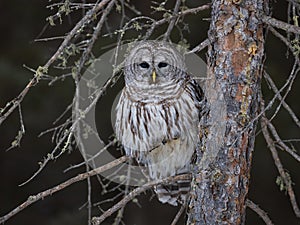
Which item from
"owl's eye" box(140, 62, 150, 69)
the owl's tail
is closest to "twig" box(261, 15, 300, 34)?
"owl's eye" box(140, 62, 150, 69)

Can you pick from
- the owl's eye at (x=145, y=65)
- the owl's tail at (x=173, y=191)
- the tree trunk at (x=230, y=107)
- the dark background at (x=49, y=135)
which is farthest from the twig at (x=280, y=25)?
the dark background at (x=49, y=135)

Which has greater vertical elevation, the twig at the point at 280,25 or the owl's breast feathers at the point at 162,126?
the twig at the point at 280,25

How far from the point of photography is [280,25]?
231 cm

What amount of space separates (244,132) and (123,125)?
0.88 meters

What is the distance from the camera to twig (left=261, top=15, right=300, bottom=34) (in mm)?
2266

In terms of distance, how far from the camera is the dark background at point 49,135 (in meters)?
4.56

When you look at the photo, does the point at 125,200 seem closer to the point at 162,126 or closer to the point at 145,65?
the point at 162,126

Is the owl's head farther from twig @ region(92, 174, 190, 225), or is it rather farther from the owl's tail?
twig @ region(92, 174, 190, 225)

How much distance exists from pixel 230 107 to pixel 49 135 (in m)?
2.78

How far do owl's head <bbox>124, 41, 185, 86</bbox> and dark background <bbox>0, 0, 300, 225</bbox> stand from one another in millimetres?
1302

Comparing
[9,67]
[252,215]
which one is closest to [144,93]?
[9,67]

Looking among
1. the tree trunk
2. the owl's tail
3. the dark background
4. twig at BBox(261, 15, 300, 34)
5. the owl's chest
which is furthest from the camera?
the dark background

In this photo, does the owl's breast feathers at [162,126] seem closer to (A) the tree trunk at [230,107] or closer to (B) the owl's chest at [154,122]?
(B) the owl's chest at [154,122]

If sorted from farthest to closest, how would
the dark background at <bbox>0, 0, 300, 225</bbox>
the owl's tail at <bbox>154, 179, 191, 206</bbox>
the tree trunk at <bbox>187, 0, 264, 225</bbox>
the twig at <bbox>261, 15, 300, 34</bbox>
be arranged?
the dark background at <bbox>0, 0, 300, 225</bbox>
the owl's tail at <bbox>154, 179, 191, 206</bbox>
the tree trunk at <bbox>187, 0, 264, 225</bbox>
the twig at <bbox>261, 15, 300, 34</bbox>
